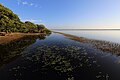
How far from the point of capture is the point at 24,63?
27.3 metres

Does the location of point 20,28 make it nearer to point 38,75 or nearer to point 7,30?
point 7,30

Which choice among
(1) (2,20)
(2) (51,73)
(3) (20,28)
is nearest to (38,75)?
(2) (51,73)

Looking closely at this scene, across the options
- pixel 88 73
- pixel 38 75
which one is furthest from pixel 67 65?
pixel 38 75

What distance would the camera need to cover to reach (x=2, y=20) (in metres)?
76.8

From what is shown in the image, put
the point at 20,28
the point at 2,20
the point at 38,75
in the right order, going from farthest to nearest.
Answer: the point at 20,28 → the point at 2,20 → the point at 38,75

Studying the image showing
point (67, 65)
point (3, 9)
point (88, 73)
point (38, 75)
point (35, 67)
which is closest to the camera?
point (38, 75)

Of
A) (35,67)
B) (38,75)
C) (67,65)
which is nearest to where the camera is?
(38,75)

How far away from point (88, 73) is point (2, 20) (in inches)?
2667

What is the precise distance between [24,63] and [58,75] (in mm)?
9085

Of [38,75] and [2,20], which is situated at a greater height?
[2,20]

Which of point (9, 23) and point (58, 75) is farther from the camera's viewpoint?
point (9, 23)

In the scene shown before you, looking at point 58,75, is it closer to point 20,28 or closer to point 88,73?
point 88,73

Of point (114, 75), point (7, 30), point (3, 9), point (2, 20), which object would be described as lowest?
point (114, 75)

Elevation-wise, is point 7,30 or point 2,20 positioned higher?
point 2,20
